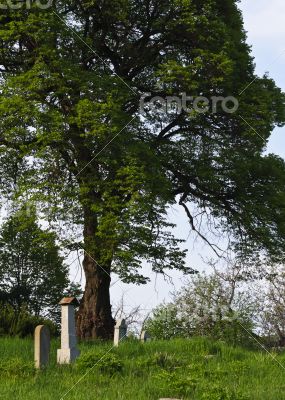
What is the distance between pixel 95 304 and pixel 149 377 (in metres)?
8.88

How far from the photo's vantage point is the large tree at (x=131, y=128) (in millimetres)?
15797

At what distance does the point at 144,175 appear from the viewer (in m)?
15.3

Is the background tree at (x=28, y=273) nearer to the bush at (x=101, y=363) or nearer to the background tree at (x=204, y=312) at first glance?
the background tree at (x=204, y=312)

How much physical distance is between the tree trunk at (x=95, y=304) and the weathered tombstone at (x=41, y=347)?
7.40 metres

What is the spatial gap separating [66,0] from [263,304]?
21.0 m

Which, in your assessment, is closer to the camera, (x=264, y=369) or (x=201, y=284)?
(x=264, y=369)

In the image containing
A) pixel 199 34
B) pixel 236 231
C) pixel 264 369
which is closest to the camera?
pixel 264 369

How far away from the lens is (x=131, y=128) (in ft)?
55.1

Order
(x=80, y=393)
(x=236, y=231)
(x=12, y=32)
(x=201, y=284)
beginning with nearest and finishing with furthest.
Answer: (x=80, y=393)
(x=12, y=32)
(x=236, y=231)
(x=201, y=284)

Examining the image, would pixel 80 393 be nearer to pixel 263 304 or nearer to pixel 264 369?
pixel 264 369

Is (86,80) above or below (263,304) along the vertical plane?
above

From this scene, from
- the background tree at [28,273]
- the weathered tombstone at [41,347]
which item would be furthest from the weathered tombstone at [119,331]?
the background tree at [28,273]

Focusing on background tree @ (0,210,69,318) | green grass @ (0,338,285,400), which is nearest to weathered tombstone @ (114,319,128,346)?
green grass @ (0,338,285,400)

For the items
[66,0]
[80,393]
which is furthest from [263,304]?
[80,393]
